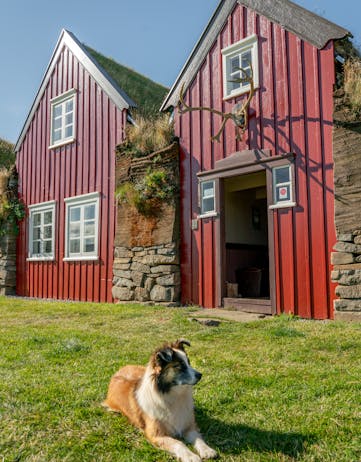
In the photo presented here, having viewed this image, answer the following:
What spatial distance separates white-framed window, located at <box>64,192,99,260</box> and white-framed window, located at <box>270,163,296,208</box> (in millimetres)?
5393

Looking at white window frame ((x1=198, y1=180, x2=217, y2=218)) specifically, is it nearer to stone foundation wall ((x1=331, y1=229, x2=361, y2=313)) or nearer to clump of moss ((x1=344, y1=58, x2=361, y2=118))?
stone foundation wall ((x1=331, y1=229, x2=361, y2=313))

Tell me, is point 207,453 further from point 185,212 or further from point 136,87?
point 136,87

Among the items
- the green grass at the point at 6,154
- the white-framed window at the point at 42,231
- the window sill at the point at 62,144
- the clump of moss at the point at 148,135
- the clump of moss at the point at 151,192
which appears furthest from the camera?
the green grass at the point at 6,154

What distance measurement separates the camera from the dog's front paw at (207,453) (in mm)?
2590

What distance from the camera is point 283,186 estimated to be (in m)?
8.11

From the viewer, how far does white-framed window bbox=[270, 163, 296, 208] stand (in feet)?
26.1

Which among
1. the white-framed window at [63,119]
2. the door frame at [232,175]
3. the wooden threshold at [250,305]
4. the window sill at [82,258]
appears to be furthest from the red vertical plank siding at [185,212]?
the white-framed window at [63,119]

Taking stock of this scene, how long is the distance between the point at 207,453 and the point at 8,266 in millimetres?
12547

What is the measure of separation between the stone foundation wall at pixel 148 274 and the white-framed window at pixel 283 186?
259 centimetres

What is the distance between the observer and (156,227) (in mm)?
9789

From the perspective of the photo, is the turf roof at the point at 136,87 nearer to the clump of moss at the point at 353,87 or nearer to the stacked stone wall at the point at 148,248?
the stacked stone wall at the point at 148,248

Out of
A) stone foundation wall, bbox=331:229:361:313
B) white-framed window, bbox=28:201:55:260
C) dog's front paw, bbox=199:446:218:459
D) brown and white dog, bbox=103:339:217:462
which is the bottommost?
dog's front paw, bbox=199:446:218:459

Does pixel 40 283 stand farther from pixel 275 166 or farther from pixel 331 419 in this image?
pixel 331 419

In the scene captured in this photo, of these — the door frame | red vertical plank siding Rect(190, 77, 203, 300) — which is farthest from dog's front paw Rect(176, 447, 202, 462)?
red vertical plank siding Rect(190, 77, 203, 300)
